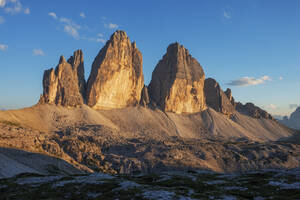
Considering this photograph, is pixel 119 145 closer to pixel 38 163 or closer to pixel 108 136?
pixel 108 136

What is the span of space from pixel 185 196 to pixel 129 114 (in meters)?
171

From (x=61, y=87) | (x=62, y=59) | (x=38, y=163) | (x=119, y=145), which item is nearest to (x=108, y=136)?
(x=119, y=145)

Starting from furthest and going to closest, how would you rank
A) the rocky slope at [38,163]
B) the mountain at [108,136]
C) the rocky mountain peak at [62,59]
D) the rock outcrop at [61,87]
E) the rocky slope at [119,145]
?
the rocky mountain peak at [62,59] → the rock outcrop at [61,87] → the mountain at [108,136] → the rocky slope at [119,145] → the rocky slope at [38,163]

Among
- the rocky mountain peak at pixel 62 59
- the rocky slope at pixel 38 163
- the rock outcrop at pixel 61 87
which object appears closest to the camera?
the rocky slope at pixel 38 163

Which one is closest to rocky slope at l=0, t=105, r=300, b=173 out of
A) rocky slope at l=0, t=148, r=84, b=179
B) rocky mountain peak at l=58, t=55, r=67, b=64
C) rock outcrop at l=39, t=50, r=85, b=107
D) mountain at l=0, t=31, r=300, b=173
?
mountain at l=0, t=31, r=300, b=173

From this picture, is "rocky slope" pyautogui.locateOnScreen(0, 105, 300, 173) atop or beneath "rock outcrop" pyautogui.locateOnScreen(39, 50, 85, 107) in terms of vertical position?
beneath

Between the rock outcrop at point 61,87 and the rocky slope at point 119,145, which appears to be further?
the rock outcrop at point 61,87

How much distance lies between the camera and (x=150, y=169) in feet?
347

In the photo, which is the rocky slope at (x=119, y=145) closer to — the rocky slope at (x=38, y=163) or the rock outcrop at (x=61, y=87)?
the rock outcrop at (x=61, y=87)

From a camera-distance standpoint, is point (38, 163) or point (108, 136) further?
point (108, 136)

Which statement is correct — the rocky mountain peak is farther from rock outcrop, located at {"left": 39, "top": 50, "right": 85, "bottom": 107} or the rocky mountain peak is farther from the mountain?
the mountain

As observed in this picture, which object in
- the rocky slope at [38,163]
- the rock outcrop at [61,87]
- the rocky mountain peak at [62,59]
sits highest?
the rocky mountain peak at [62,59]

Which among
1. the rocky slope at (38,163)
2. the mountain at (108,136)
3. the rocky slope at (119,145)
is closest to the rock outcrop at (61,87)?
the mountain at (108,136)

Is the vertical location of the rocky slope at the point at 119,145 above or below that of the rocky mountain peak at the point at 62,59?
below
